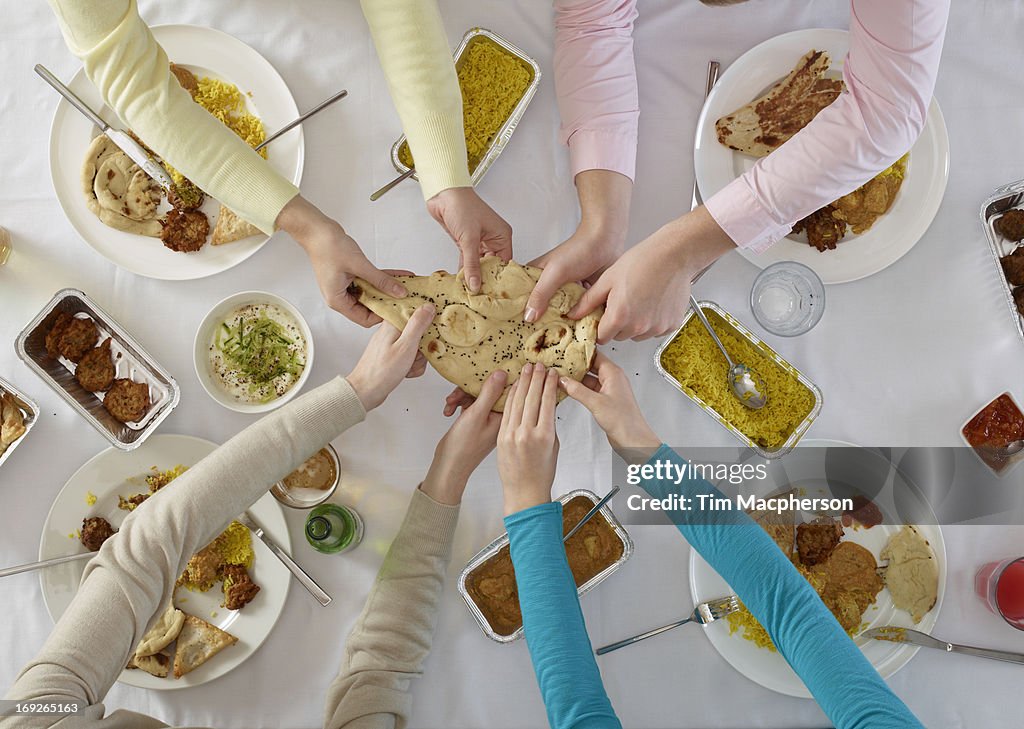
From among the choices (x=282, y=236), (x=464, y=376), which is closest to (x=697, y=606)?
(x=464, y=376)

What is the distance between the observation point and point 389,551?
1522 millimetres

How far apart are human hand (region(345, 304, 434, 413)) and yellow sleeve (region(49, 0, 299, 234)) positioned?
14.0 inches

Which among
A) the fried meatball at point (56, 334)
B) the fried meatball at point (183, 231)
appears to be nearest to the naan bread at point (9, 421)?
the fried meatball at point (56, 334)

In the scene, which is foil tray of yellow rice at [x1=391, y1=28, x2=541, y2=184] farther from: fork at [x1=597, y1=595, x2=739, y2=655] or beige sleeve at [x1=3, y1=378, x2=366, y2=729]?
fork at [x1=597, y1=595, x2=739, y2=655]

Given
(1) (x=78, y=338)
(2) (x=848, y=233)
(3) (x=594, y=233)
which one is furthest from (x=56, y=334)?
(2) (x=848, y=233)

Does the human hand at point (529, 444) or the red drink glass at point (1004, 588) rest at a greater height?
the human hand at point (529, 444)

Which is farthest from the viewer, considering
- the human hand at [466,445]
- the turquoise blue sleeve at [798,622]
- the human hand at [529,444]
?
the human hand at [466,445]

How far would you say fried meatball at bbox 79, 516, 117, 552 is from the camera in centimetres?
152

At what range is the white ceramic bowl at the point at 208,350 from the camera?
1.51m

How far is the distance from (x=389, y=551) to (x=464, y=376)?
1.42ft

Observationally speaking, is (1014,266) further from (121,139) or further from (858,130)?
(121,139)

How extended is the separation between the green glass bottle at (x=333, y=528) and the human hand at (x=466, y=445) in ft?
0.65

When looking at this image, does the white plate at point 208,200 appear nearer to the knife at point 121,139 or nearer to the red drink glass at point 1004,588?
the knife at point 121,139

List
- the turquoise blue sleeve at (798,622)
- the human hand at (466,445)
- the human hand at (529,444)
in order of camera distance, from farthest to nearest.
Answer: the human hand at (466,445), the human hand at (529,444), the turquoise blue sleeve at (798,622)
